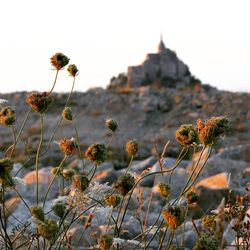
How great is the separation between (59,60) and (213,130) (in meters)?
0.98

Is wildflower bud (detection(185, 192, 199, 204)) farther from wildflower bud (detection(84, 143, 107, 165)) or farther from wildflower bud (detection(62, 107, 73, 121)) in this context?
wildflower bud (detection(62, 107, 73, 121))

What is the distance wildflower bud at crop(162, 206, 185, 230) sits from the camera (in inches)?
76.0

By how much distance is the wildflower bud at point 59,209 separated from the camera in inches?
89.5

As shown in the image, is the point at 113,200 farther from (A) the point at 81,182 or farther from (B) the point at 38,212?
(B) the point at 38,212

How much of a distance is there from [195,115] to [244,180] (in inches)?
674

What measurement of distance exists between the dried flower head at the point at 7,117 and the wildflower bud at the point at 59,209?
687 mm

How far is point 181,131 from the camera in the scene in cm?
248

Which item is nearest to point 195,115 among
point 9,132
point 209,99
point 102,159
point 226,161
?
point 209,99

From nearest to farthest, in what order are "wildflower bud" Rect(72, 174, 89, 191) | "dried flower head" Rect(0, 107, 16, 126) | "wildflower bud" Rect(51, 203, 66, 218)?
"wildflower bud" Rect(51, 203, 66, 218)
"wildflower bud" Rect(72, 174, 89, 191)
"dried flower head" Rect(0, 107, 16, 126)

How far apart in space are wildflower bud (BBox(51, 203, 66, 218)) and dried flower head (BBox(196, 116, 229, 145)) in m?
0.59

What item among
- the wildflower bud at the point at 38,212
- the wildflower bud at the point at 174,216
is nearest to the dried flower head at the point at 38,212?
the wildflower bud at the point at 38,212

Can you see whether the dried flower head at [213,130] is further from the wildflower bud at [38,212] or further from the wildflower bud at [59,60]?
the wildflower bud at [59,60]

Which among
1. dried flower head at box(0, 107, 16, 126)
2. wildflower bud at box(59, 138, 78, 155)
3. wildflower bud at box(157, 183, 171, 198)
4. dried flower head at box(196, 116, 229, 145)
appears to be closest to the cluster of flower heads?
dried flower head at box(196, 116, 229, 145)

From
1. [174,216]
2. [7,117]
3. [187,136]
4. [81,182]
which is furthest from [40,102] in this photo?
[174,216]
